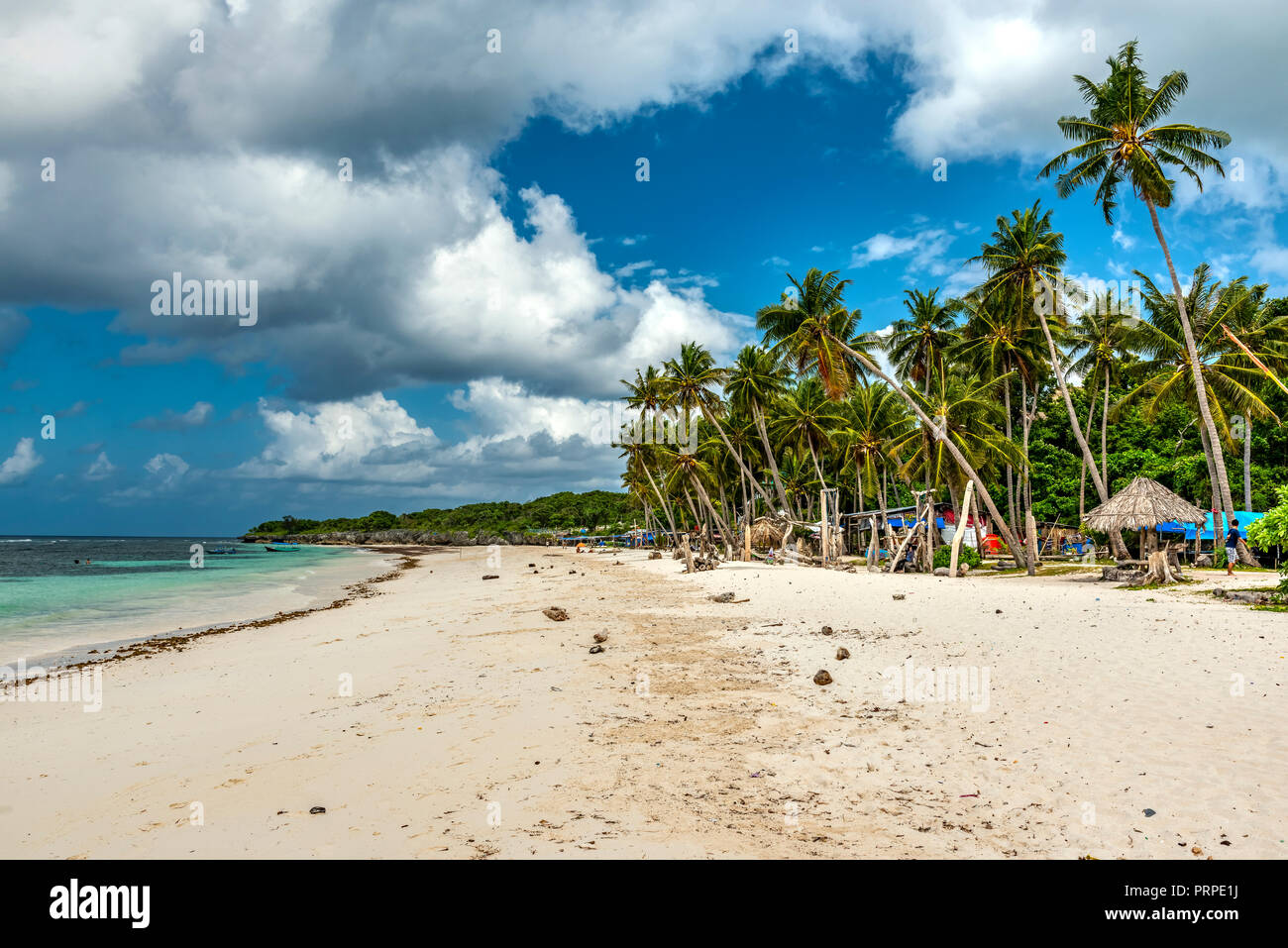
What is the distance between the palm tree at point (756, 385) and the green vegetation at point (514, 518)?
183 feet

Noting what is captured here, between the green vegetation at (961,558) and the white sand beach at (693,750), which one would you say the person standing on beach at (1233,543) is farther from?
the white sand beach at (693,750)

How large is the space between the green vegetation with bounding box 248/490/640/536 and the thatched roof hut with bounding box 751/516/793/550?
54.7m

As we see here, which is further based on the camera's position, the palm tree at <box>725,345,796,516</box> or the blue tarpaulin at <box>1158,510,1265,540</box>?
the palm tree at <box>725,345,796,516</box>

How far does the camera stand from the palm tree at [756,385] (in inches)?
1588

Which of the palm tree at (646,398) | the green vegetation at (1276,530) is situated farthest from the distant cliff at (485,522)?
the green vegetation at (1276,530)

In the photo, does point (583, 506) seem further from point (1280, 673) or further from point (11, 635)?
point (1280, 673)

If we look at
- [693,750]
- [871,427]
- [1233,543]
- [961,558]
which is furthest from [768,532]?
[693,750]

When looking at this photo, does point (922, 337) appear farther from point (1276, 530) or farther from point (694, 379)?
point (1276, 530)

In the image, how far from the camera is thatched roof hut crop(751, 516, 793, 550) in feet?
131

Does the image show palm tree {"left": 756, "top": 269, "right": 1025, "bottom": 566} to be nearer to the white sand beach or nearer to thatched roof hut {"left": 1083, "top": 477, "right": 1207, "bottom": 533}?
thatched roof hut {"left": 1083, "top": 477, "right": 1207, "bottom": 533}

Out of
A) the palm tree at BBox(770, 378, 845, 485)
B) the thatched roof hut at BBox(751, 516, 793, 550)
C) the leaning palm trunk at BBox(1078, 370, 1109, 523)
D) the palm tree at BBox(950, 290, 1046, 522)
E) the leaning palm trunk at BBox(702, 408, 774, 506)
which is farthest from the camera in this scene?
the palm tree at BBox(770, 378, 845, 485)

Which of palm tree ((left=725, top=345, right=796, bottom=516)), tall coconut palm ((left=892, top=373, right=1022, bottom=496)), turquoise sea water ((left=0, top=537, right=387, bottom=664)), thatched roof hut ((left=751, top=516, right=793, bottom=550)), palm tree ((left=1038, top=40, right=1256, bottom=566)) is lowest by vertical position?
turquoise sea water ((left=0, top=537, right=387, bottom=664))

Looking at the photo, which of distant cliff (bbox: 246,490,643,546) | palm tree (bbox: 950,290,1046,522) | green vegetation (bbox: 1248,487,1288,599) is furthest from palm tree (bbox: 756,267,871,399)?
distant cliff (bbox: 246,490,643,546)

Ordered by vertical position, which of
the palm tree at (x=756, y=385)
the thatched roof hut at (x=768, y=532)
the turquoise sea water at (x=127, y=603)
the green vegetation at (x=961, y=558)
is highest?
the palm tree at (x=756, y=385)
